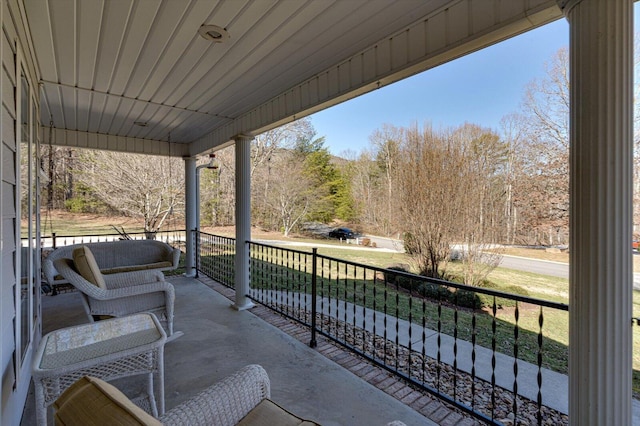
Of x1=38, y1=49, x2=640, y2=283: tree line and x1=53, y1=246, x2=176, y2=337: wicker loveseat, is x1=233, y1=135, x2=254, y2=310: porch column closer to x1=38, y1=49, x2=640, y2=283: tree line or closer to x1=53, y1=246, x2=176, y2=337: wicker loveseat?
x1=53, y1=246, x2=176, y2=337: wicker loveseat

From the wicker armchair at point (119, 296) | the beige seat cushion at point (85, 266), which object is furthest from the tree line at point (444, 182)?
the beige seat cushion at point (85, 266)

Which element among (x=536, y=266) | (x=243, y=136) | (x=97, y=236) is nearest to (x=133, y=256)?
(x=243, y=136)

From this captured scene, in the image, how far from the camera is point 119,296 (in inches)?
104

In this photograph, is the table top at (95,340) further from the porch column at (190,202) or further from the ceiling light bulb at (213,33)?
the porch column at (190,202)

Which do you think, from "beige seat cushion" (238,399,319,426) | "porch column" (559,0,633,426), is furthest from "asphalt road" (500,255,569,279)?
"beige seat cushion" (238,399,319,426)

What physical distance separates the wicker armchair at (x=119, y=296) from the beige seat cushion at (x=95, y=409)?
6.88ft

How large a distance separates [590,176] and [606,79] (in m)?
0.38

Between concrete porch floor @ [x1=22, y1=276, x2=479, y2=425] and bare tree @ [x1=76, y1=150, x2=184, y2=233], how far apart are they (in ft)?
22.8

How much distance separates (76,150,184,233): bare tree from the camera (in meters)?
10.1

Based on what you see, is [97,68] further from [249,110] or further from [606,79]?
[606,79]

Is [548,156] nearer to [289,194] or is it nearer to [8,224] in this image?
[8,224]

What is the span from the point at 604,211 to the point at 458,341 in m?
2.89

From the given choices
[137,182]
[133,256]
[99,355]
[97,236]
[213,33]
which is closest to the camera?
[99,355]

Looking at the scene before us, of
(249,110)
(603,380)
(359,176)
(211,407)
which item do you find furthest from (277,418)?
(359,176)
